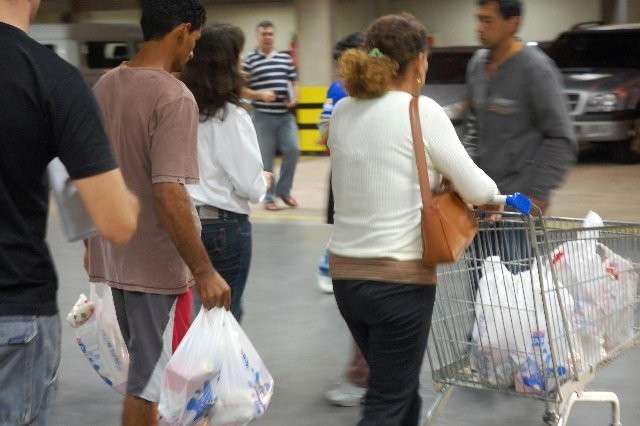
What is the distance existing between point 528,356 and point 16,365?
6.82 feet

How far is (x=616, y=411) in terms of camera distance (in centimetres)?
439

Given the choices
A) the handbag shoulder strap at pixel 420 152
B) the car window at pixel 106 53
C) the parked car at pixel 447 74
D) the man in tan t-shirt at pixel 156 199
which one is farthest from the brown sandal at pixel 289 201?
the car window at pixel 106 53

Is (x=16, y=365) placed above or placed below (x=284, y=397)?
above

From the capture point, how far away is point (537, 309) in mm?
3904

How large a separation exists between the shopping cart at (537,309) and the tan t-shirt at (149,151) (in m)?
1.10

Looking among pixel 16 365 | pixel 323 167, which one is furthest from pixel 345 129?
pixel 323 167

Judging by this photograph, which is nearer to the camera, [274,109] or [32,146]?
[32,146]

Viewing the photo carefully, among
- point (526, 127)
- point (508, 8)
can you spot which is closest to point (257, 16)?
point (508, 8)

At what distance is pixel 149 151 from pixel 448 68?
11567 mm

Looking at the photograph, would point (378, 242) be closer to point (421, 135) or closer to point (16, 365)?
point (421, 135)

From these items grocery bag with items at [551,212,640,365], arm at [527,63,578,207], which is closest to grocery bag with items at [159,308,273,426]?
grocery bag with items at [551,212,640,365]

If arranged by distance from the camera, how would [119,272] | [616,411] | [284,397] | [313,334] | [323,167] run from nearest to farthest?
[119,272] < [616,411] < [284,397] < [313,334] < [323,167]

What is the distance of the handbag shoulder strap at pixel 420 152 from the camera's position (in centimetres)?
335

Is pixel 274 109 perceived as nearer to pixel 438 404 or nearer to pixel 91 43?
pixel 438 404
